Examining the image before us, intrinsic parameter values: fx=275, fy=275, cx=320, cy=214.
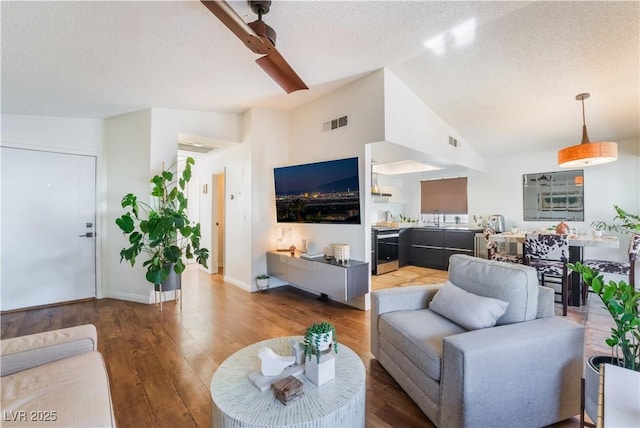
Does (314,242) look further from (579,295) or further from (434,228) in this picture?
(579,295)

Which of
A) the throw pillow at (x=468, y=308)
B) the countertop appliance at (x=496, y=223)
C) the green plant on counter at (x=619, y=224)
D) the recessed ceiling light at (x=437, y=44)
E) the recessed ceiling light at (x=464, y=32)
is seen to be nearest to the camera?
the throw pillow at (x=468, y=308)

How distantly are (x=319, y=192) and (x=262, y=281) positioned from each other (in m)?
1.67

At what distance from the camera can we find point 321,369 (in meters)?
1.35

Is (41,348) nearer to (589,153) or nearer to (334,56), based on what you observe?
(334,56)

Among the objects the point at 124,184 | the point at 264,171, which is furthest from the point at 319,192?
the point at 124,184

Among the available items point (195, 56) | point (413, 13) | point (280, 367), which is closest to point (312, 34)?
point (413, 13)

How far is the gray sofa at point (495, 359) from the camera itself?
1.38m

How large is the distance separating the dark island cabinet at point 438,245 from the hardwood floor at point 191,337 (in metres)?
1.63

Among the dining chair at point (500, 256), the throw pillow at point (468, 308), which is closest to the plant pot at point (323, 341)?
the throw pillow at point (468, 308)

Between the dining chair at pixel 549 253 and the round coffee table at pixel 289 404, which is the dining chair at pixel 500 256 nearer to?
the dining chair at pixel 549 253

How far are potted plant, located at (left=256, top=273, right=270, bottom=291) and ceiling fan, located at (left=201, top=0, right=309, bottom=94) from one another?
2842mm

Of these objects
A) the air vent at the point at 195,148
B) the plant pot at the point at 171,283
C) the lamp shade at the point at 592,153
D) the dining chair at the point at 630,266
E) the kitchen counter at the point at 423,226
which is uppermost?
the air vent at the point at 195,148

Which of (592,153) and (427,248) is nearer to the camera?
(592,153)

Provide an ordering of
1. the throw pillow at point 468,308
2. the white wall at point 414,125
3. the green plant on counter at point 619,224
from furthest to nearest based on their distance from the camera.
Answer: the green plant on counter at point 619,224 → the white wall at point 414,125 → the throw pillow at point 468,308
